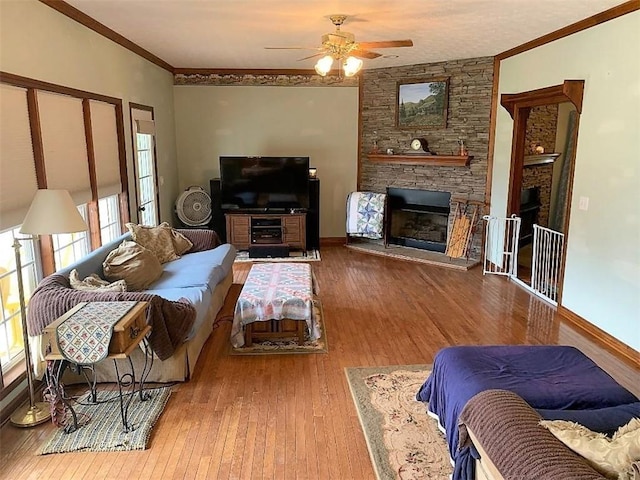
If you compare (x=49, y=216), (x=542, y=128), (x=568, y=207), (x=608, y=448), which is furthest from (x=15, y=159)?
(x=542, y=128)

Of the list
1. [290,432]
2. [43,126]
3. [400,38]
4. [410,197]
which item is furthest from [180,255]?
[410,197]

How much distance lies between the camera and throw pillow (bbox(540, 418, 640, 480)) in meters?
1.63

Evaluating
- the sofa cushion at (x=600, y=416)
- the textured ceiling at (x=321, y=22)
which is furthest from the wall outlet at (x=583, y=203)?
the sofa cushion at (x=600, y=416)

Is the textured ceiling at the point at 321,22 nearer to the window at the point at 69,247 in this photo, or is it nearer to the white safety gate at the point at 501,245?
the window at the point at 69,247

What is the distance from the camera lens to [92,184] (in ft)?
14.4

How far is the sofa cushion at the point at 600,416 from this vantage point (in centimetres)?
219

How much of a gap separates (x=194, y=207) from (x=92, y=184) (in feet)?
9.60

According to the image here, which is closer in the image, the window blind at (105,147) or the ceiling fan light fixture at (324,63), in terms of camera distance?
the ceiling fan light fixture at (324,63)

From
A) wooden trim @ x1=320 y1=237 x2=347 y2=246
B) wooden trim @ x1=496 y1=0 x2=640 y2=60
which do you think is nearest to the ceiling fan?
wooden trim @ x1=496 y1=0 x2=640 y2=60

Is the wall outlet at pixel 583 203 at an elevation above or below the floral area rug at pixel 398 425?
above

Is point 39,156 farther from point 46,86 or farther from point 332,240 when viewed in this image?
point 332,240

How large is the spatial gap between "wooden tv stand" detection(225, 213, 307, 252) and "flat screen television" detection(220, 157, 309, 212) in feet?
0.50

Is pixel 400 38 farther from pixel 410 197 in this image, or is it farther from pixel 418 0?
pixel 410 197

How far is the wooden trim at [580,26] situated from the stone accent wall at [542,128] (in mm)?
1233
